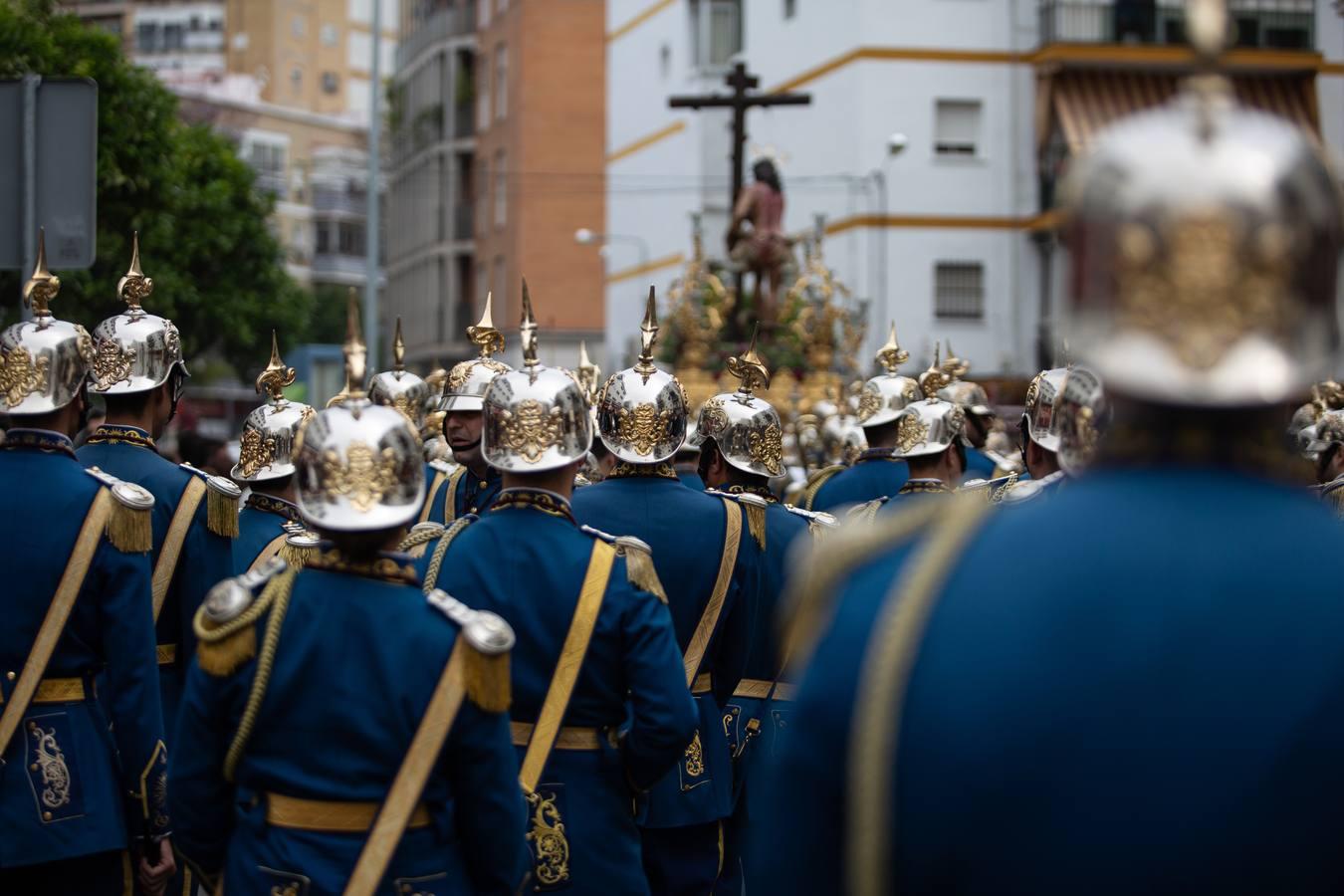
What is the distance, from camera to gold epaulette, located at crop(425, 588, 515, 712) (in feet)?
14.8

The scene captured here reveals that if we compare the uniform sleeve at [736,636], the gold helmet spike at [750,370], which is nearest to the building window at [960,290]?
the gold helmet spike at [750,370]

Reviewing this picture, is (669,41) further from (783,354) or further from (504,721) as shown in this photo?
(504,721)

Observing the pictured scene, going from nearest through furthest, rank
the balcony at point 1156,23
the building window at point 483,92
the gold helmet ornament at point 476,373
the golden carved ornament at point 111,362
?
the golden carved ornament at point 111,362, the gold helmet ornament at point 476,373, the balcony at point 1156,23, the building window at point 483,92

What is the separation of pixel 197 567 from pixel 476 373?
2.42 m

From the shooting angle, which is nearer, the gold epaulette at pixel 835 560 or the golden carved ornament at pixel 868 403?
the gold epaulette at pixel 835 560

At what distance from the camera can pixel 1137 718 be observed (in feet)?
8.30

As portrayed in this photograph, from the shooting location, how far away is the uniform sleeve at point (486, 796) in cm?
455

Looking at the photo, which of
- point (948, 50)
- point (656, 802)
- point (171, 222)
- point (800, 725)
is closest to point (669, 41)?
point (948, 50)

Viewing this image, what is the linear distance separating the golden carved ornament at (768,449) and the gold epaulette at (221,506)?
234cm

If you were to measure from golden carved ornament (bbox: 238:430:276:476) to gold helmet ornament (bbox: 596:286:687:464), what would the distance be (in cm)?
147

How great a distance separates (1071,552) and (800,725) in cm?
45

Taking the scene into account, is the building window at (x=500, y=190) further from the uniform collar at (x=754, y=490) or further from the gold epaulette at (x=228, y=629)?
the gold epaulette at (x=228, y=629)

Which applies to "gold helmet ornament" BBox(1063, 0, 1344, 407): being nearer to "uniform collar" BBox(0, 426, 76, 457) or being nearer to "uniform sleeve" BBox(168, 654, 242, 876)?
"uniform sleeve" BBox(168, 654, 242, 876)

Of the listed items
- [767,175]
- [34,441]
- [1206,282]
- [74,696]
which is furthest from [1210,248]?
[767,175]
